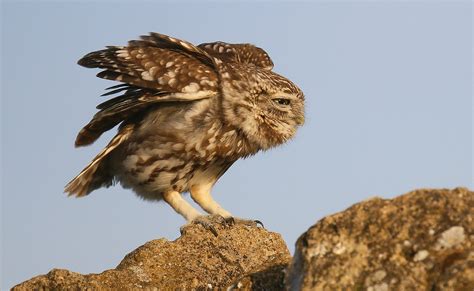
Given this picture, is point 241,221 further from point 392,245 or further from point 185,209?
point 392,245

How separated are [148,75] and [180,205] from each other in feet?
4.67

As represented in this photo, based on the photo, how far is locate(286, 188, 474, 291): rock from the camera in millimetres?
3473

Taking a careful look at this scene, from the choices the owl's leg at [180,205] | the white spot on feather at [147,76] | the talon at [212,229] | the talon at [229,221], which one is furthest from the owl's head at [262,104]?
the talon at [212,229]

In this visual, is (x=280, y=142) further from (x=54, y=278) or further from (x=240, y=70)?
(x=54, y=278)

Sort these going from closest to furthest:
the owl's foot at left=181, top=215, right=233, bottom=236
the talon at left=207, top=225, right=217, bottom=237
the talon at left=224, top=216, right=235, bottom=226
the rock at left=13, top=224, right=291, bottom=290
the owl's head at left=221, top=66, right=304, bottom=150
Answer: the rock at left=13, top=224, right=291, bottom=290 < the talon at left=207, top=225, right=217, bottom=237 < the owl's foot at left=181, top=215, right=233, bottom=236 < the talon at left=224, top=216, right=235, bottom=226 < the owl's head at left=221, top=66, right=304, bottom=150

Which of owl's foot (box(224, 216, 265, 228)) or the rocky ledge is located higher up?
owl's foot (box(224, 216, 265, 228))

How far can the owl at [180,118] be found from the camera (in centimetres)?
863

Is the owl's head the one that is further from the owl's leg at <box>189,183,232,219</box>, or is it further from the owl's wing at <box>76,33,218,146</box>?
the owl's leg at <box>189,183,232,219</box>

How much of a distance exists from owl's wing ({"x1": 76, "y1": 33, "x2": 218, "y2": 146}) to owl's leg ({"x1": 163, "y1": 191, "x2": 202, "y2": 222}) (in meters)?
0.97

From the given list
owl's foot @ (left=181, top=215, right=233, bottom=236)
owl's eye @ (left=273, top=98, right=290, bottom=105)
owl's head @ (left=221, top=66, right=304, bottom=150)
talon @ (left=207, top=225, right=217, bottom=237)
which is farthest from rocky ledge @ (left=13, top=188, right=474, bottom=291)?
owl's eye @ (left=273, top=98, right=290, bottom=105)

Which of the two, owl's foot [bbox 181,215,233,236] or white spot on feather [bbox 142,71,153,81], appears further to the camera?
white spot on feather [bbox 142,71,153,81]

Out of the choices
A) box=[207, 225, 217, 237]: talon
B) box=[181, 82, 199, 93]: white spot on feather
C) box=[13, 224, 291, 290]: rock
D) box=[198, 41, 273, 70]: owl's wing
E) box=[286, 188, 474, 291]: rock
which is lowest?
box=[286, 188, 474, 291]: rock

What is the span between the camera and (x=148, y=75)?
855 cm

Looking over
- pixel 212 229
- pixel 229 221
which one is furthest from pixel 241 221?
pixel 212 229
